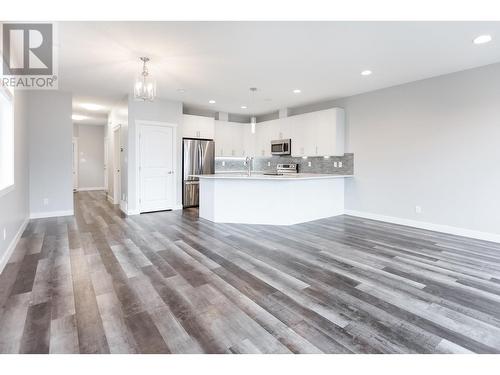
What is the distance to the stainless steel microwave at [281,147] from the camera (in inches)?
278

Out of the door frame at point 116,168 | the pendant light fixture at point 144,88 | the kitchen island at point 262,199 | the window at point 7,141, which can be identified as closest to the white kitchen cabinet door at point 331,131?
the kitchen island at point 262,199

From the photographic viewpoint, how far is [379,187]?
217 inches

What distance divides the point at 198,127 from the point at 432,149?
5204mm

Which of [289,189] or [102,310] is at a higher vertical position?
[289,189]

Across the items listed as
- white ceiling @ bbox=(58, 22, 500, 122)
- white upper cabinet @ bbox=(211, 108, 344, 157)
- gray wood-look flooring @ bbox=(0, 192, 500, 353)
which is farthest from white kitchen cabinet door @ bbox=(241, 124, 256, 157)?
gray wood-look flooring @ bbox=(0, 192, 500, 353)

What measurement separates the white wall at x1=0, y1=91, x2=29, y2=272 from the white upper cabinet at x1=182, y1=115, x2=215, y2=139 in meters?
3.24

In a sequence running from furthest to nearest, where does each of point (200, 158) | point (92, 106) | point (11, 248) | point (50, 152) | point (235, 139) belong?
point (235, 139) → point (92, 106) → point (200, 158) → point (50, 152) → point (11, 248)

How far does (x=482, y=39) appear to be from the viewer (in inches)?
127

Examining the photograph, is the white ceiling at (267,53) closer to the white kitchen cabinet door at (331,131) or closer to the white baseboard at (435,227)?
the white kitchen cabinet door at (331,131)

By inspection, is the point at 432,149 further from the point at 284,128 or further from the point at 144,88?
the point at 144,88

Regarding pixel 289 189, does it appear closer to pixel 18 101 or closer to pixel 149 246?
pixel 149 246

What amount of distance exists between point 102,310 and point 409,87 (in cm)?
564

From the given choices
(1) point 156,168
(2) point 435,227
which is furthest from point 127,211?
(2) point 435,227
